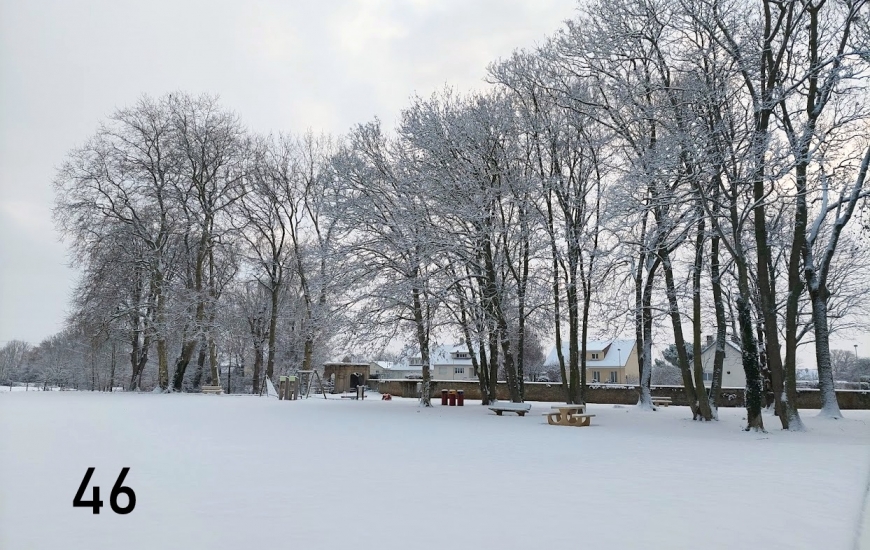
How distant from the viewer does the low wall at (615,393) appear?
3030 cm

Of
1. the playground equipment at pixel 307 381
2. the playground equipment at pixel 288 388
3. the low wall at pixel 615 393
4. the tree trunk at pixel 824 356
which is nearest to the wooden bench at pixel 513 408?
the tree trunk at pixel 824 356

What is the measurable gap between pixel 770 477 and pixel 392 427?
8.83m

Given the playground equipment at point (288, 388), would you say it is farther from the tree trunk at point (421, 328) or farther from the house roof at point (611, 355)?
the house roof at point (611, 355)

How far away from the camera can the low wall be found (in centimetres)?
3030

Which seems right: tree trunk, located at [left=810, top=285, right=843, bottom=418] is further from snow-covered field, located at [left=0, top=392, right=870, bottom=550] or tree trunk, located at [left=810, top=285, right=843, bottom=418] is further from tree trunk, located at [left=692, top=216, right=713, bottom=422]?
snow-covered field, located at [left=0, top=392, right=870, bottom=550]

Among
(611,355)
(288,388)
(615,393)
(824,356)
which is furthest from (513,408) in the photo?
(611,355)

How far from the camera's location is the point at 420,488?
751 cm

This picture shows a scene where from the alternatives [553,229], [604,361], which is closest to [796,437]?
[553,229]

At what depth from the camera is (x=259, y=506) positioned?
6445mm

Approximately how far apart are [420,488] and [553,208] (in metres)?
18.6

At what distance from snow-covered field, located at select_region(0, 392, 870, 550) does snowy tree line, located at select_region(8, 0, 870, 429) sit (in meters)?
5.98

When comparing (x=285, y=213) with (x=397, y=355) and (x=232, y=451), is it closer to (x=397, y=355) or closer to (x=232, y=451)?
(x=397, y=355)

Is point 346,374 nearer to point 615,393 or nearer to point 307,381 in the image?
point 307,381

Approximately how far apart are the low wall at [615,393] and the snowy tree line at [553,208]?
3426mm
